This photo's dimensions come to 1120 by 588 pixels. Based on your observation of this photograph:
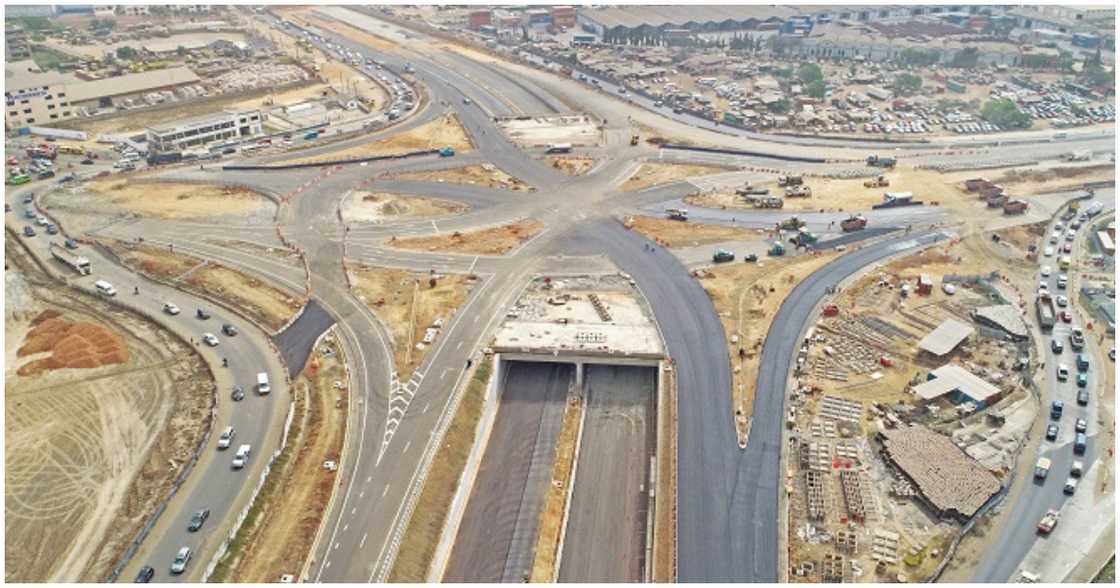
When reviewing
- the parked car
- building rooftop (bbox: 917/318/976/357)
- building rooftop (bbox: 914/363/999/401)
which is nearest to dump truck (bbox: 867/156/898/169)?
building rooftop (bbox: 917/318/976/357)

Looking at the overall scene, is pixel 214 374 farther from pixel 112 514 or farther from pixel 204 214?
pixel 204 214

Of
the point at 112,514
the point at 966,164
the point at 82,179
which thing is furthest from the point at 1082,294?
the point at 82,179

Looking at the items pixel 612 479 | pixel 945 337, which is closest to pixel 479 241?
pixel 612 479

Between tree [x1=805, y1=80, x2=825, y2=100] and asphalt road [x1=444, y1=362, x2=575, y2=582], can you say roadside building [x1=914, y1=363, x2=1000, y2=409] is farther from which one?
tree [x1=805, y1=80, x2=825, y2=100]

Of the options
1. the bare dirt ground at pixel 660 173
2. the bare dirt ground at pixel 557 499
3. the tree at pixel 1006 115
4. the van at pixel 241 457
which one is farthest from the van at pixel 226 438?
the tree at pixel 1006 115

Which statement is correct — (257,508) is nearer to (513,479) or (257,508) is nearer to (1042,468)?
(513,479)
